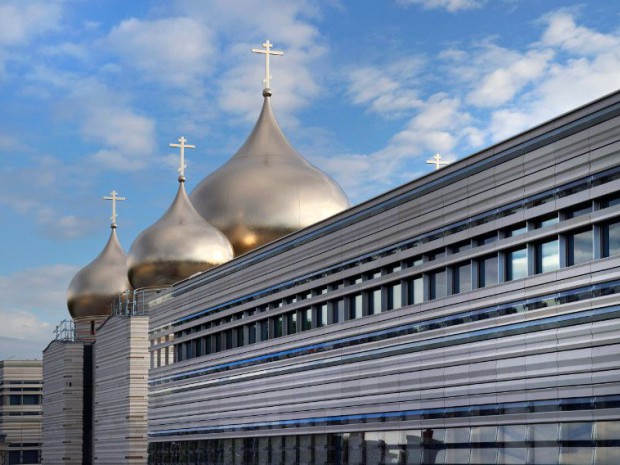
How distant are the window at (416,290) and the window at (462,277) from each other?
197 cm

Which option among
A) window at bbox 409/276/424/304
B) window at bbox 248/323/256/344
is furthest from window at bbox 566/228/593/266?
window at bbox 248/323/256/344

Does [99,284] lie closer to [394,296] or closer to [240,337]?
[240,337]

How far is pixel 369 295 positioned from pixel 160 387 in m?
23.4

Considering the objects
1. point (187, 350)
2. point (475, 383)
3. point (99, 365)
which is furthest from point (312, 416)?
point (99, 365)

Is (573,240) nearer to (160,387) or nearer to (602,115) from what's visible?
(602,115)

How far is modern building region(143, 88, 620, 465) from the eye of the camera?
26359mm

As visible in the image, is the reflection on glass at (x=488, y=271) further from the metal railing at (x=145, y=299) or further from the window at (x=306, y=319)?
the metal railing at (x=145, y=299)

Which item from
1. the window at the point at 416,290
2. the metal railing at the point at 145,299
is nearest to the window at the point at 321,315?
the window at the point at 416,290

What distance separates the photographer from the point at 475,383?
30.3 m

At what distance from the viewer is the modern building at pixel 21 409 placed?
11394cm

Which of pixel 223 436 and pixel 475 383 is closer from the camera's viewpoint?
pixel 475 383

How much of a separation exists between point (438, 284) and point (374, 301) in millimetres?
4464

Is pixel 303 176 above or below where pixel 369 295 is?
above

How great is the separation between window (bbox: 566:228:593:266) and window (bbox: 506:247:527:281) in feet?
6.02
